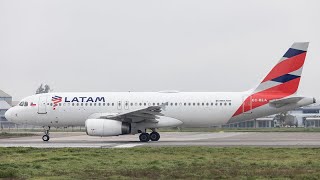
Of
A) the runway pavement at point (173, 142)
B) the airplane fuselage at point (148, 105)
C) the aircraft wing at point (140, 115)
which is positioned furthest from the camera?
the airplane fuselage at point (148, 105)

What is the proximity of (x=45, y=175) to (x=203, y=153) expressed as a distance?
9.37 metres

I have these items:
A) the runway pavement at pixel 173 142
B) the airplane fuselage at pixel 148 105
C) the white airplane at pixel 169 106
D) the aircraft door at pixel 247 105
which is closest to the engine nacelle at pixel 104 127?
the white airplane at pixel 169 106

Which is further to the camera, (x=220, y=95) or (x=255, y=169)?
(x=220, y=95)

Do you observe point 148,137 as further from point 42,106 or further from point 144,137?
point 42,106

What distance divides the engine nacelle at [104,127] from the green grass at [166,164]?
8638mm

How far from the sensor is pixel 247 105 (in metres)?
36.9

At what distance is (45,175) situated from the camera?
672 inches

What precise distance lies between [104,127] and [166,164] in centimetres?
1578

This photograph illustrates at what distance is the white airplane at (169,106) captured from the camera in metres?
36.1

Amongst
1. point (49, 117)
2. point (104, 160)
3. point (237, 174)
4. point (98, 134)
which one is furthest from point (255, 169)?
point (49, 117)

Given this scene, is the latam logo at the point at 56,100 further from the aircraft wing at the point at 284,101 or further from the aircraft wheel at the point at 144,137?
the aircraft wing at the point at 284,101

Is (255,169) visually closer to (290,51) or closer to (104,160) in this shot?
(104,160)

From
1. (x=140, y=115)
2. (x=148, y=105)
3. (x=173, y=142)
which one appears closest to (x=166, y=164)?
(x=140, y=115)

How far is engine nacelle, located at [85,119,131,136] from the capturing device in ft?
116
